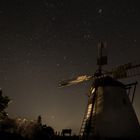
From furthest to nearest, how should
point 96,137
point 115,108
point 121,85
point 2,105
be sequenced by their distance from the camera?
point 2,105 → point 121,85 → point 115,108 → point 96,137

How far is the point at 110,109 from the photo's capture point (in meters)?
26.9

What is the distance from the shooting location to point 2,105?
31.5m

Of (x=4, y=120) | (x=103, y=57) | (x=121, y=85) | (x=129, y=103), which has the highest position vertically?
(x=103, y=57)

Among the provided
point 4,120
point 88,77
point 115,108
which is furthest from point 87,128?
point 4,120

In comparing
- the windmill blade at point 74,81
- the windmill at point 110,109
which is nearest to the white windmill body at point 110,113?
the windmill at point 110,109

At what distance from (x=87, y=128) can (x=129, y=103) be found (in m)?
5.34

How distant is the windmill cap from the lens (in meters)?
28.7

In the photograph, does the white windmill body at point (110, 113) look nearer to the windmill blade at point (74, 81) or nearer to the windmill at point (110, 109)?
the windmill at point (110, 109)

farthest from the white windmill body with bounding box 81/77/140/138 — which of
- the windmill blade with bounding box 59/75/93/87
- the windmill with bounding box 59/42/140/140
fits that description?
the windmill blade with bounding box 59/75/93/87

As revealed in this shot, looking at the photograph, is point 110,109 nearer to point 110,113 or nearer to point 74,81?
point 110,113

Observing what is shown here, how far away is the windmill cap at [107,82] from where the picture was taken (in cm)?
2867

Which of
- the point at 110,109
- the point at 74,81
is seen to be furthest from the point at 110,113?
the point at 74,81

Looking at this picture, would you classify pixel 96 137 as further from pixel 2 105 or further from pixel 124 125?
pixel 2 105

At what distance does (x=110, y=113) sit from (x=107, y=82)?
3735 mm
